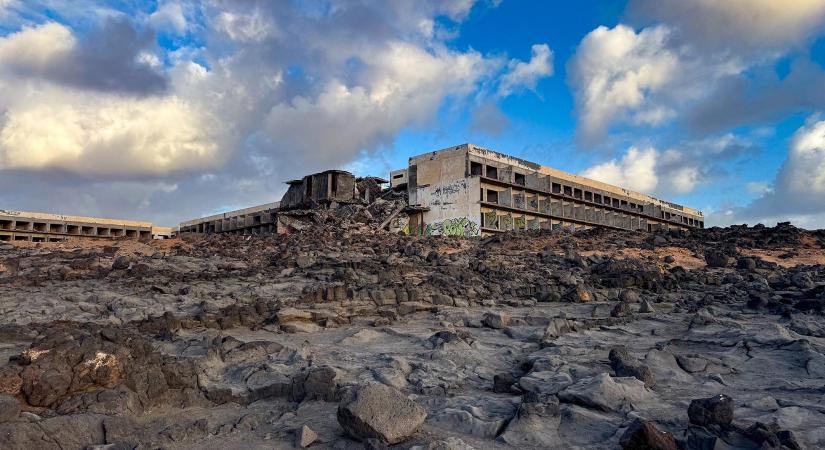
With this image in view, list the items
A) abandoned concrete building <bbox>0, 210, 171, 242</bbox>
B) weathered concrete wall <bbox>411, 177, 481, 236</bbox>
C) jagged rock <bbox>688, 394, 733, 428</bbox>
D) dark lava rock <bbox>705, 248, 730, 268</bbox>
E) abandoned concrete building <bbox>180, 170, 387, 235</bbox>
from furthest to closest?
1. abandoned concrete building <bbox>0, 210, 171, 242</bbox>
2. weathered concrete wall <bbox>411, 177, 481, 236</bbox>
3. abandoned concrete building <bbox>180, 170, 387, 235</bbox>
4. dark lava rock <bbox>705, 248, 730, 268</bbox>
5. jagged rock <bbox>688, 394, 733, 428</bbox>

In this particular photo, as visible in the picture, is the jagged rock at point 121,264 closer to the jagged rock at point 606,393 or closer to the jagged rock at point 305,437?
the jagged rock at point 305,437

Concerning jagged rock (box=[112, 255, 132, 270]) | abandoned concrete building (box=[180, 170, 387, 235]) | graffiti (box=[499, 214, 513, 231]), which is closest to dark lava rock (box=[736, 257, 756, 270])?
jagged rock (box=[112, 255, 132, 270])

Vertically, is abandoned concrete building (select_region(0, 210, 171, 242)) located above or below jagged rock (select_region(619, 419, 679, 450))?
above

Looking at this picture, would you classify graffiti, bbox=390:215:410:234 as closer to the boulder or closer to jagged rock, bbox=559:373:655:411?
jagged rock, bbox=559:373:655:411

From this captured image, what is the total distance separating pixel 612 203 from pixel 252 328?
4691 cm

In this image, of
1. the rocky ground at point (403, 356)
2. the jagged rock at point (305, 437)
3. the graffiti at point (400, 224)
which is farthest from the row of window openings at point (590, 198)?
the jagged rock at point (305, 437)

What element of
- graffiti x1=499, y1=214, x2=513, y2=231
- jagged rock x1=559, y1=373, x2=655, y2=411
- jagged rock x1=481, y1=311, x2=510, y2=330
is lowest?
jagged rock x1=559, y1=373, x2=655, y2=411

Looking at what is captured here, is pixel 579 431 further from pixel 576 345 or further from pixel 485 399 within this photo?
pixel 576 345

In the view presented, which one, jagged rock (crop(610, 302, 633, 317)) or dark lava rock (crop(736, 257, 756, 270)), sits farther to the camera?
dark lava rock (crop(736, 257, 756, 270))

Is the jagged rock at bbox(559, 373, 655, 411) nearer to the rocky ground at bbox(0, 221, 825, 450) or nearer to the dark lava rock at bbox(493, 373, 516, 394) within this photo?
the rocky ground at bbox(0, 221, 825, 450)

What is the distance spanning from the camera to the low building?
4272 cm

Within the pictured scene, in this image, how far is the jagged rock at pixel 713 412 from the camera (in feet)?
11.5

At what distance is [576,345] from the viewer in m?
6.20

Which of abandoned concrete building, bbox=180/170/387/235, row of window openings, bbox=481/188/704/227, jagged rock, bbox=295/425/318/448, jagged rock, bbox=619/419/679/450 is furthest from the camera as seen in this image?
row of window openings, bbox=481/188/704/227
